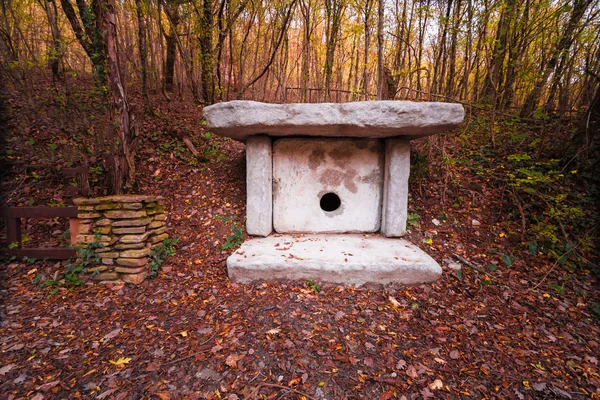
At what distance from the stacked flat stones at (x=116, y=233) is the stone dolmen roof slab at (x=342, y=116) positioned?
4.02 ft

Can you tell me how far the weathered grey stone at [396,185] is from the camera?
3.07 meters

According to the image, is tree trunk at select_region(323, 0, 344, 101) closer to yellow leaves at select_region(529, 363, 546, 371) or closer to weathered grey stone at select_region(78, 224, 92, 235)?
weathered grey stone at select_region(78, 224, 92, 235)

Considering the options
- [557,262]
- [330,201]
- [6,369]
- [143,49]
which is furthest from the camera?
[143,49]

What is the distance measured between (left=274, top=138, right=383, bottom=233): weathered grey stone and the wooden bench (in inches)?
88.9

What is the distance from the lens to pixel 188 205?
3.65m

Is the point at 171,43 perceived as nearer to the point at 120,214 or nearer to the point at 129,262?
the point at 120,214

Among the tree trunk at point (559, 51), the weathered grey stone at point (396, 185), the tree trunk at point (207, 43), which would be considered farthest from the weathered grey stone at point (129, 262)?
the tree trunk at point (559, 51)

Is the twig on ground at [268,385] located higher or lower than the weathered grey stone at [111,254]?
lower

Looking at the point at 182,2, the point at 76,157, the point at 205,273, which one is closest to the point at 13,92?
the point at 76,157

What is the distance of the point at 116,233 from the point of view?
2.58 m

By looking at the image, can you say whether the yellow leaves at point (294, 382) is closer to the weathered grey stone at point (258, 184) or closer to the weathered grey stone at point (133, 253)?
the weathered grey stone at point (258, 184)

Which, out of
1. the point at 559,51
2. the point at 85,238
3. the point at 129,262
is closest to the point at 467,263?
the point at 129,262

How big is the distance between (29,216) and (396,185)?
13.6 feet

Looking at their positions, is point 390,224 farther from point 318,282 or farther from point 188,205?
point 188,205
